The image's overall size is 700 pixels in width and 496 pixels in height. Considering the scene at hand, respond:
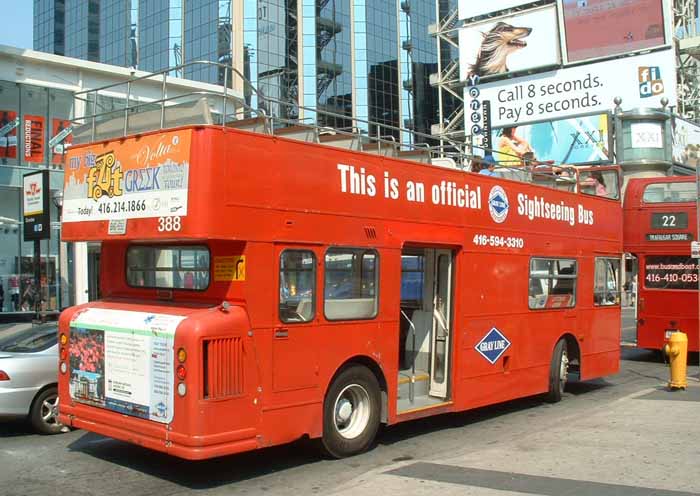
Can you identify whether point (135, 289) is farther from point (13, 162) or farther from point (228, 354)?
point (13, 162)

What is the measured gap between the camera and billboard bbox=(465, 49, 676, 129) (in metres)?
41.8

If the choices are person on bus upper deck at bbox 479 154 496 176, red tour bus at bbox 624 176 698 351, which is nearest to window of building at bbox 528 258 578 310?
person on bus upper deck at bbox 479 154 496 176

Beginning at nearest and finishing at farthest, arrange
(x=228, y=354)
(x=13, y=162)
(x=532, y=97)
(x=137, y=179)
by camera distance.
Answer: (x=228, y=354), (x=137, y=179), (x=13, y=162), (x=532, y=97)

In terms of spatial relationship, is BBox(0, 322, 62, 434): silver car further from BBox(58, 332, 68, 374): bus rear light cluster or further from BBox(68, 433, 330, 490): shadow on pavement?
BBox(58, 332, 68, 374): bus rear light cluster

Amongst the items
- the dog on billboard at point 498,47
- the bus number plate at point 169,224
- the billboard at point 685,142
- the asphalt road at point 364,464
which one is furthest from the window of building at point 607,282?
the dog on billboard at point 498,47

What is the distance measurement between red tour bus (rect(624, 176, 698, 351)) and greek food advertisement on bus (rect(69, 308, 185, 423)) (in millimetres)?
13305

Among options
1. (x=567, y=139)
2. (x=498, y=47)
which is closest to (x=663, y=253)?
(x=567, y=139)

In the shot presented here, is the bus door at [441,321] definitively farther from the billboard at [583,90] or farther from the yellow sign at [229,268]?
the billboard at [583,90]

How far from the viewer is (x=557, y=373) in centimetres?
1155

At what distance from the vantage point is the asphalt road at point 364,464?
6.75 m

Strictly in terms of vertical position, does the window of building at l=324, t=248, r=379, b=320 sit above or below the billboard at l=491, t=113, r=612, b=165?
below

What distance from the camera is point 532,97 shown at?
46844 mm

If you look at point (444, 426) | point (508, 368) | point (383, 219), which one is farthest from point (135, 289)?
point (508, 368)

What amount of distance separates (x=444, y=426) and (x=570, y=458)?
103 inches
